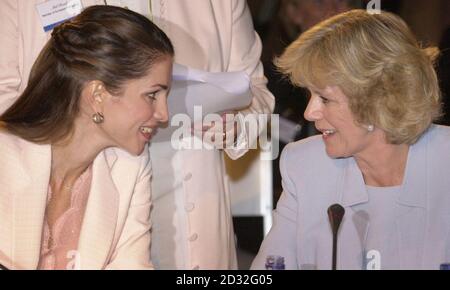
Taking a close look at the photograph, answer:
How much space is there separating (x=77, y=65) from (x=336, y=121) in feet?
2.83

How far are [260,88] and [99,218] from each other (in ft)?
2.92

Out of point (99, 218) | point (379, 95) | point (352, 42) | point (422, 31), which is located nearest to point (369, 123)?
point (379, 95)

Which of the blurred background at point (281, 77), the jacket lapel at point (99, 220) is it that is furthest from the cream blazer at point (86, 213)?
the blurred background at point (281, 77)

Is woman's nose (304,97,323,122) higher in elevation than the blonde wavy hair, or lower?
lower

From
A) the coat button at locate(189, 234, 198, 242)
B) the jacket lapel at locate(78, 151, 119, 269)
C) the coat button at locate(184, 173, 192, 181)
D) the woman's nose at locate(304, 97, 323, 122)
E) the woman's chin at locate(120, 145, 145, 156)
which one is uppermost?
the woman's nose at locate(304, 97, 323, 122)

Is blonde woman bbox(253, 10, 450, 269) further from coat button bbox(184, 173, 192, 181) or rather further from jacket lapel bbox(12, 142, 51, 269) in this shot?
jacket lapel bbox(12, 142, 51, 269)

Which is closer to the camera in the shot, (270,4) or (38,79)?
(38,79)

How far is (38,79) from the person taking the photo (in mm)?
2791

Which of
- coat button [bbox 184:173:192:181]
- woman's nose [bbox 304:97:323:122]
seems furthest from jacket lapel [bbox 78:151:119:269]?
woman's nose [bbox 304:97:323:122]

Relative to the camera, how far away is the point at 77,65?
9.05 ft

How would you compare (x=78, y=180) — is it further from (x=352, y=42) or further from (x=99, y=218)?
(x=352, y=42)

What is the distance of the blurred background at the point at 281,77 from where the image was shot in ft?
12.8

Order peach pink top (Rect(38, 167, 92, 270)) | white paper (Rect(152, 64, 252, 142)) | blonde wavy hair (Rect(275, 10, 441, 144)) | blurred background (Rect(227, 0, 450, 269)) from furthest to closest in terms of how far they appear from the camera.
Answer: blurred background (Rect(227, 0, 450, 269))
white paper (Rect(152, 64, 252, 142))
peach pink top (Rect(38, 167, 92, 270))
blonde wavy hair (Rect(275, 10, 441, 144))

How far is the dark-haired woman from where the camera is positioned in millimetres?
2748
